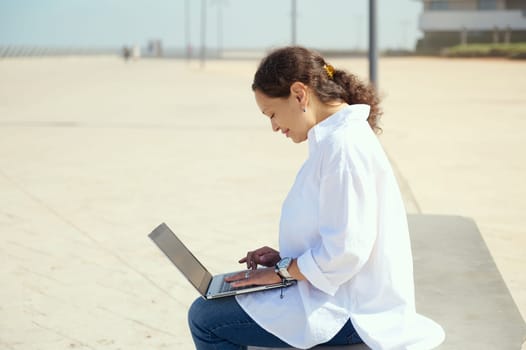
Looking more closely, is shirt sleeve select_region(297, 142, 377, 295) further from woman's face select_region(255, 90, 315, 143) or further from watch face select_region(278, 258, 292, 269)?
woman's face select_region(255, 90, 315, 143)

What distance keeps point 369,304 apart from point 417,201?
556 centimetres

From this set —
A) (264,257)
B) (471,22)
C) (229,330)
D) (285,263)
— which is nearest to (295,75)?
(285,263)

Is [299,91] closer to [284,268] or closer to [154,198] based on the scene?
[284,268]

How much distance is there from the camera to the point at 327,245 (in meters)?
2.56

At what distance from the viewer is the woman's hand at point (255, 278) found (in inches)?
107

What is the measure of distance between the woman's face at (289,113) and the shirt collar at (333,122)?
6cm

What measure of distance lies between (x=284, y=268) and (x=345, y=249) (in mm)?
233

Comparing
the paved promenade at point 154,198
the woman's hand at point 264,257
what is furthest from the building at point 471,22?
the woman's hand at point 264,257

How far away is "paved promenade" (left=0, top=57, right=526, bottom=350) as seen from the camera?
482 cm

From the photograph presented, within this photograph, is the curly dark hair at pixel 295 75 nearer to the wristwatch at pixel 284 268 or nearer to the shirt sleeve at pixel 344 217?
the shirt sleeve at pixel 344 217

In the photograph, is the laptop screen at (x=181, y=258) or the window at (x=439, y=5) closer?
the laptop screen at (x=181, y=258)

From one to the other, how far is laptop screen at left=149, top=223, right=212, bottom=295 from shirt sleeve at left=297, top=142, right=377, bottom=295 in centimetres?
48

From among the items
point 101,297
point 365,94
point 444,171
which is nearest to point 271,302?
point 365,94

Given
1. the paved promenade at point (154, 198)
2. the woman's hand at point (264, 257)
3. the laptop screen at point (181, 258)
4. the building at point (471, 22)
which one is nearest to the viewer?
the laptop screen at point (181, 258)
